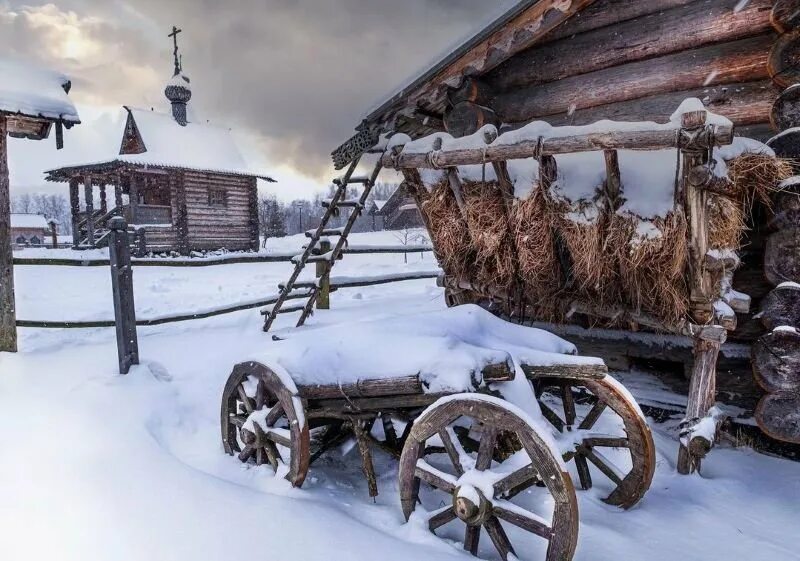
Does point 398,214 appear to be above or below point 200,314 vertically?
above

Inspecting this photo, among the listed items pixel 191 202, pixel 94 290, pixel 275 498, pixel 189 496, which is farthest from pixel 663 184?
pixel 191 202

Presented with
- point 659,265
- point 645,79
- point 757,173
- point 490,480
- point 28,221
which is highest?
point 28,221

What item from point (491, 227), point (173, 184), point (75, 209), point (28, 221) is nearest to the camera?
point (491, 227)

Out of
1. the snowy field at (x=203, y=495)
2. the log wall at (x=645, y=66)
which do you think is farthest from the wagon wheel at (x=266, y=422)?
the log wall at (x=645, y=66)

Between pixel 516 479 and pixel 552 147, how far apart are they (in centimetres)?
207

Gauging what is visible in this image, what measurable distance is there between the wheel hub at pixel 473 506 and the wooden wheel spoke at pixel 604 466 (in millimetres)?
1087

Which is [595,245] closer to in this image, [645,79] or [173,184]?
[645,79]

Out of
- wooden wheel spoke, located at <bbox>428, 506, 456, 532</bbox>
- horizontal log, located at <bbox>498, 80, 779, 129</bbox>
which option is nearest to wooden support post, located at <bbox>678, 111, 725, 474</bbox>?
horizontal log, located at <bbox>498, 80, 779, 129</bbox>

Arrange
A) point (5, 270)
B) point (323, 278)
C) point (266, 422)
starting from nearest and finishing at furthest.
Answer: point (266, 422)
point (5, 270)
point (323, 278)

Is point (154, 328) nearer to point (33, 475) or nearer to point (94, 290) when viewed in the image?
point (33, 475)

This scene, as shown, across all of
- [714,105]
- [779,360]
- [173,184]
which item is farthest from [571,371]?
[173,184]

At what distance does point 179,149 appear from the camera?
21.0 m

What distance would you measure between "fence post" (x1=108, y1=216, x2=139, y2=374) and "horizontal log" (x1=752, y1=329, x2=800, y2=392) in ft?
17.0

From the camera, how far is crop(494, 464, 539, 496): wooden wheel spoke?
83.5 inches
